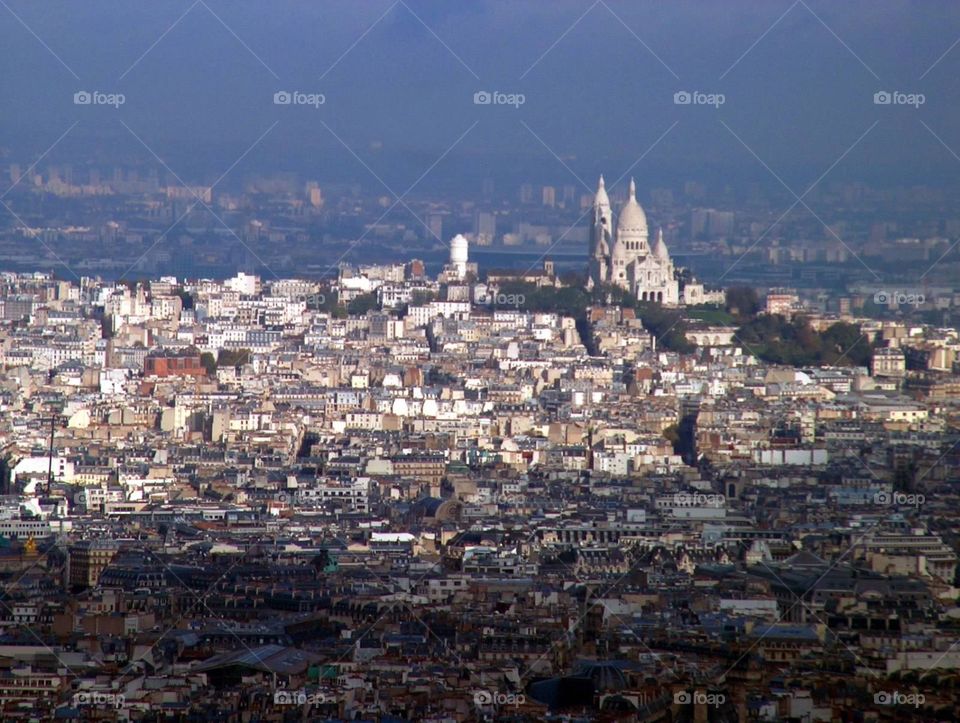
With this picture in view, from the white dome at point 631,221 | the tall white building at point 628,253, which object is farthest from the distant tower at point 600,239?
the white dome at point 631,221

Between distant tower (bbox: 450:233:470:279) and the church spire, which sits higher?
the church spire

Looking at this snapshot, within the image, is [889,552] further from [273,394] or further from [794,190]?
[794,190]

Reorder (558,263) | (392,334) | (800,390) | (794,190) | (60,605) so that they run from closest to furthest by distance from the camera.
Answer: (60,605) < (800,390) < (794,190) < (392,334) < (558,263)

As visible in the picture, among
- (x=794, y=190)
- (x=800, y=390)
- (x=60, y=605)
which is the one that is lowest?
(x=60, y=605)

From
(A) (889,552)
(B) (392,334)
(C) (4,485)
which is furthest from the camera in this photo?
(B) (392,334)

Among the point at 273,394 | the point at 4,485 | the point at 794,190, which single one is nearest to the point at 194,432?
the point at 273,394

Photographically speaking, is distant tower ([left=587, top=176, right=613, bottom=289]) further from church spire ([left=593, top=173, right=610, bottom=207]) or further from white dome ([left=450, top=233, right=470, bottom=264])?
white dome ([left=450, top=233, right=470, bottom=264])

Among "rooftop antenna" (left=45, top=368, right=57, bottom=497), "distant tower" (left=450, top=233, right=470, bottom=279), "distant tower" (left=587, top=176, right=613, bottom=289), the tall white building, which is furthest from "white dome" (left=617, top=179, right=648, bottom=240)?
"rooftop antenna" (left=45, top=368, right=57, bottom=497)

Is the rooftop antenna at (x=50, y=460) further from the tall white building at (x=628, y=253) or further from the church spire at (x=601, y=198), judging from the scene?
the tall white building at (x=628, y=253)
